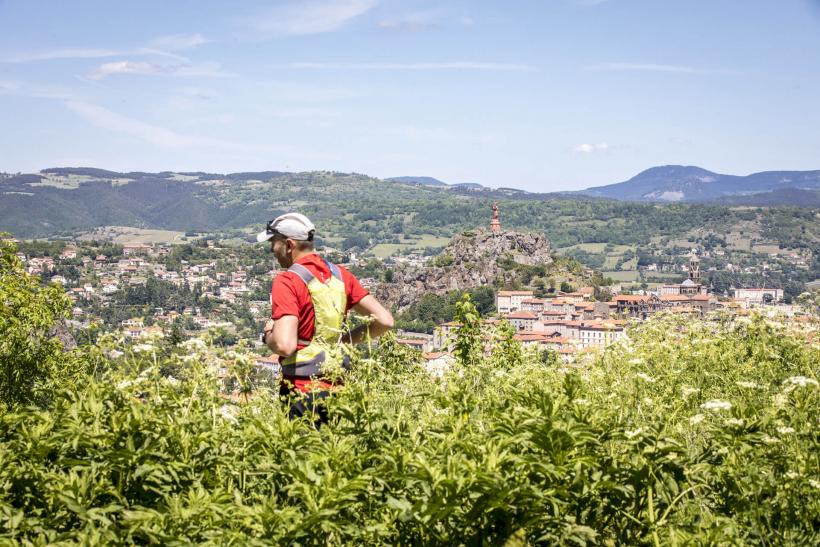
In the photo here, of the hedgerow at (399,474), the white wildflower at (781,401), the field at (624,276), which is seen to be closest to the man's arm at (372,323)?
the hedgerow at (399,474)

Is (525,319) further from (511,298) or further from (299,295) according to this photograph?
(299,295)

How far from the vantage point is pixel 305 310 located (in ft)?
15.2

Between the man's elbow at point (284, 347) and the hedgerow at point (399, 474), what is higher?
the man's elbow at point (284, 347)

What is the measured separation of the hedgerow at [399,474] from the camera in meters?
2.58

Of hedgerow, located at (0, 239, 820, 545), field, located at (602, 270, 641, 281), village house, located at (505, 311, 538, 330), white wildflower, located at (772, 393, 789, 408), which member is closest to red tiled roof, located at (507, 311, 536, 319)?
village house, located at (505, 311, 538, 330)

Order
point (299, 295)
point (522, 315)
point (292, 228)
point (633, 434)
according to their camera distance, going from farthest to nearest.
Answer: point (522, 315), point (292, 228), point (299, 295), point (633, 434)

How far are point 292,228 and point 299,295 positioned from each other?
0.48 meters

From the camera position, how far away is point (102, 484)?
273 cm

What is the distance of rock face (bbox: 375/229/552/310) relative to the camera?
132375 millimetres

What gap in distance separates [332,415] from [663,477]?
1542 millimetres

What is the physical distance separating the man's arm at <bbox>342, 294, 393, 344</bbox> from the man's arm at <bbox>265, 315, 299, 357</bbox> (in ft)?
1.56

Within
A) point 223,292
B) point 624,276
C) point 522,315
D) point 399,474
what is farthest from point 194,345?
point 624,276

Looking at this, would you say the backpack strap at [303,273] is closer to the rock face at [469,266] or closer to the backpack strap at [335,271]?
the backpack strap at [335,271]

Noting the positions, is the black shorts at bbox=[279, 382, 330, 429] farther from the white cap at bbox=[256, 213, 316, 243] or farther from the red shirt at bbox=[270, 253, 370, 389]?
the white cap at bbox=[256, 213, 316, 243]
